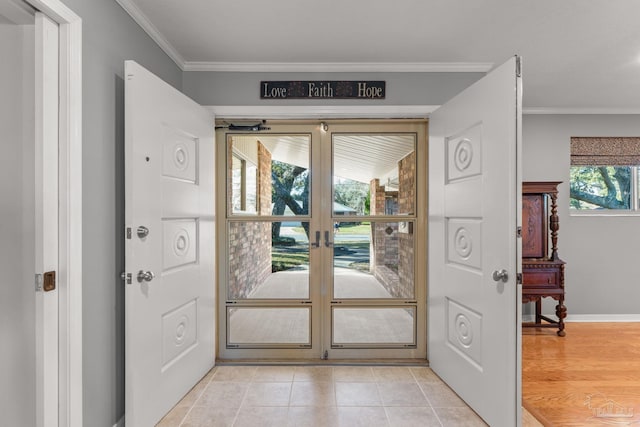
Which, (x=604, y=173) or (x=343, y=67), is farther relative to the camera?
(x=604, y=173)

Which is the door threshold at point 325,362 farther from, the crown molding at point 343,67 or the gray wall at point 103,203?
the crown molding at point 343,67

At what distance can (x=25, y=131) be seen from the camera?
1.45m

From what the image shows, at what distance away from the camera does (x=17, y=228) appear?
1.43 metres

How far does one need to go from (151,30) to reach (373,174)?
75.4 inches

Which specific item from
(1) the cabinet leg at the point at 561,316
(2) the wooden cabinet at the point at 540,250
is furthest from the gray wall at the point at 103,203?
(1) the cabinet leg at the point at 561,316

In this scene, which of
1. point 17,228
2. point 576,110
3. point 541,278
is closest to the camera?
point 17,228

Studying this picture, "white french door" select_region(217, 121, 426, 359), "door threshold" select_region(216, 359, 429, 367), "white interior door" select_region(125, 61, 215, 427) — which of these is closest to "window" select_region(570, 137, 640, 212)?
"white french door" select_region(217, 121, 426, 359)

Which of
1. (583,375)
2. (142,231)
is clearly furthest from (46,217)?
(583,375)

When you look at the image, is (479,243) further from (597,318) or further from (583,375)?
(597,318)

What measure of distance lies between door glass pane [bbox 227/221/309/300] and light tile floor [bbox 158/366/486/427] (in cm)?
62

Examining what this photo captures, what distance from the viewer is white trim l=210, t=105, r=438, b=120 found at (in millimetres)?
2768

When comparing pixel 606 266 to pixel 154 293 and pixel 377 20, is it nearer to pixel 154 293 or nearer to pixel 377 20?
pixel 377 20

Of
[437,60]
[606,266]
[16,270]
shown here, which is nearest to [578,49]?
[437,60]

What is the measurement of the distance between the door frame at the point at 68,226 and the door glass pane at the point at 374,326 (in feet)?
6.10
